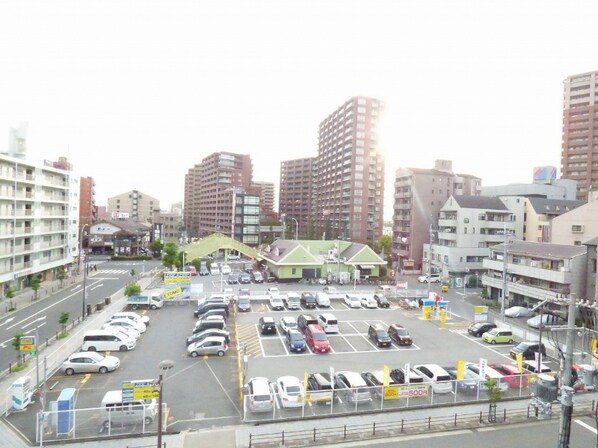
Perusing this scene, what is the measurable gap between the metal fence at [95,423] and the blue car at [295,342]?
10.9m

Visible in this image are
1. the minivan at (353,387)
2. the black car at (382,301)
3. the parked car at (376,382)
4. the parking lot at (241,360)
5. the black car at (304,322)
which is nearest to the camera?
the parking lot at (241,360)

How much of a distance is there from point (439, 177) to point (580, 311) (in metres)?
38.7

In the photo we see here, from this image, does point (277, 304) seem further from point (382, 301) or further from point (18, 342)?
point (18, 342)

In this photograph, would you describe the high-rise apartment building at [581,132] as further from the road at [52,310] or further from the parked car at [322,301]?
the road at [52,310]

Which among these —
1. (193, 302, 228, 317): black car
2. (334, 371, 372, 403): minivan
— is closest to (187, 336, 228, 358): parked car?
(334, 371, 372, 403): minivan

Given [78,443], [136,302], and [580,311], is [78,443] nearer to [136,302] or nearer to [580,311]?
[136,302]

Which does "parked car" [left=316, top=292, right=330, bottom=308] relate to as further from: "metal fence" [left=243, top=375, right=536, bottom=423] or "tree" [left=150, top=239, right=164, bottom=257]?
"tree" [left=150, top=239, right=164, bottom=257]

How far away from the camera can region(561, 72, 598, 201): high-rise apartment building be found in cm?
8638

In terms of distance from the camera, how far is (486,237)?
192 feet

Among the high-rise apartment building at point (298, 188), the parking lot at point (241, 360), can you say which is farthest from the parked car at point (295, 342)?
the high-rise apartment building at point (298, 188)

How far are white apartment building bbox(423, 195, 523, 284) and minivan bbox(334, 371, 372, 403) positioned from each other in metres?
40.1

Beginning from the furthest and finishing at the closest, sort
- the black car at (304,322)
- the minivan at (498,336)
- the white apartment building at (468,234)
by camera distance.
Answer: the white apartment building at (468,234) → the black car at (304,322) → the minivan at (498,336)

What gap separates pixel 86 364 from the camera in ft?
72.1

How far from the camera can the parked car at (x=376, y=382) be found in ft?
61.0
